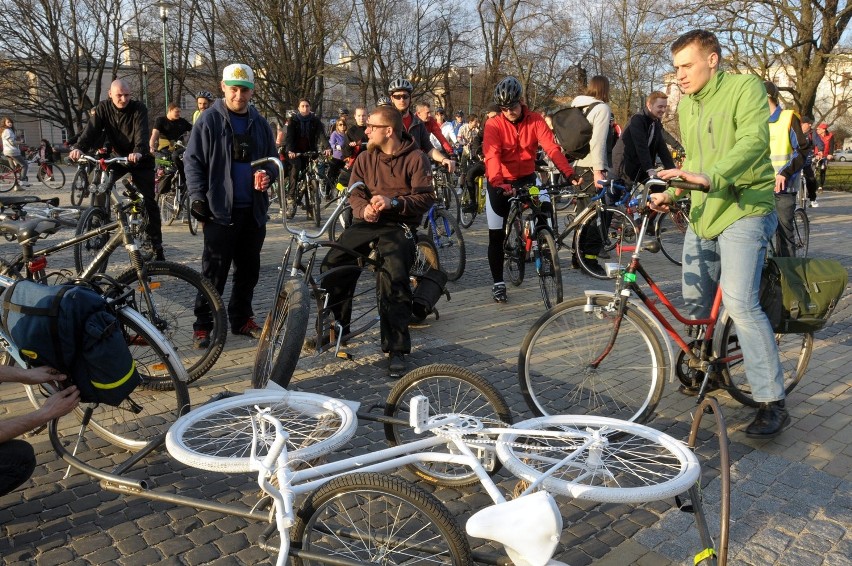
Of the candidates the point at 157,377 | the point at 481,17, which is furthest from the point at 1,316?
the point at 481,17

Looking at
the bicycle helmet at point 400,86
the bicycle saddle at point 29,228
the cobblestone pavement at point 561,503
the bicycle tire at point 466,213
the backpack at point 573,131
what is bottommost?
the cobblestone pavement at point 561,503

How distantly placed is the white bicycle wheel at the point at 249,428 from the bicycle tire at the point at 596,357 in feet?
4.70

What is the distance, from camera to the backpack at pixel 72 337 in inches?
114

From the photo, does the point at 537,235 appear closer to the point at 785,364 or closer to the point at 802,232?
the point at 785,364

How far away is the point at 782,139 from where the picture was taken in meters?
7.05

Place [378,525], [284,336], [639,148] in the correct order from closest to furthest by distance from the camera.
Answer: [378,525] < [284,336] < [639,148]

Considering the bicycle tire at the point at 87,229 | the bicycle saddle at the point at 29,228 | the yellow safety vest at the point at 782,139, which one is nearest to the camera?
the bicycle saddle at the point at 29,228

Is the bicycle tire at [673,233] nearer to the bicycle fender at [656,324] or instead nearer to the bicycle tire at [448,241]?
the bicycle tire at [448,241]

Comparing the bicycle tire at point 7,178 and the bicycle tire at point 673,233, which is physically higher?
the bicycle tire at point 7,178

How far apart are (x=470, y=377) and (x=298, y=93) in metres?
26.8

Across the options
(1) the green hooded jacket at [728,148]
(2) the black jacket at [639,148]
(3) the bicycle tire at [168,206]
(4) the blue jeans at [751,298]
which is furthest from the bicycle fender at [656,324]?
(3) the bicycle tire at [168,206]

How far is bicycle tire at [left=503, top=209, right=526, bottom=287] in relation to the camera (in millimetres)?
6969

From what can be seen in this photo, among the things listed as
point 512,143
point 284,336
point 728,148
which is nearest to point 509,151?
point 512,143

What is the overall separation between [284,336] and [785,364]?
3.13m
